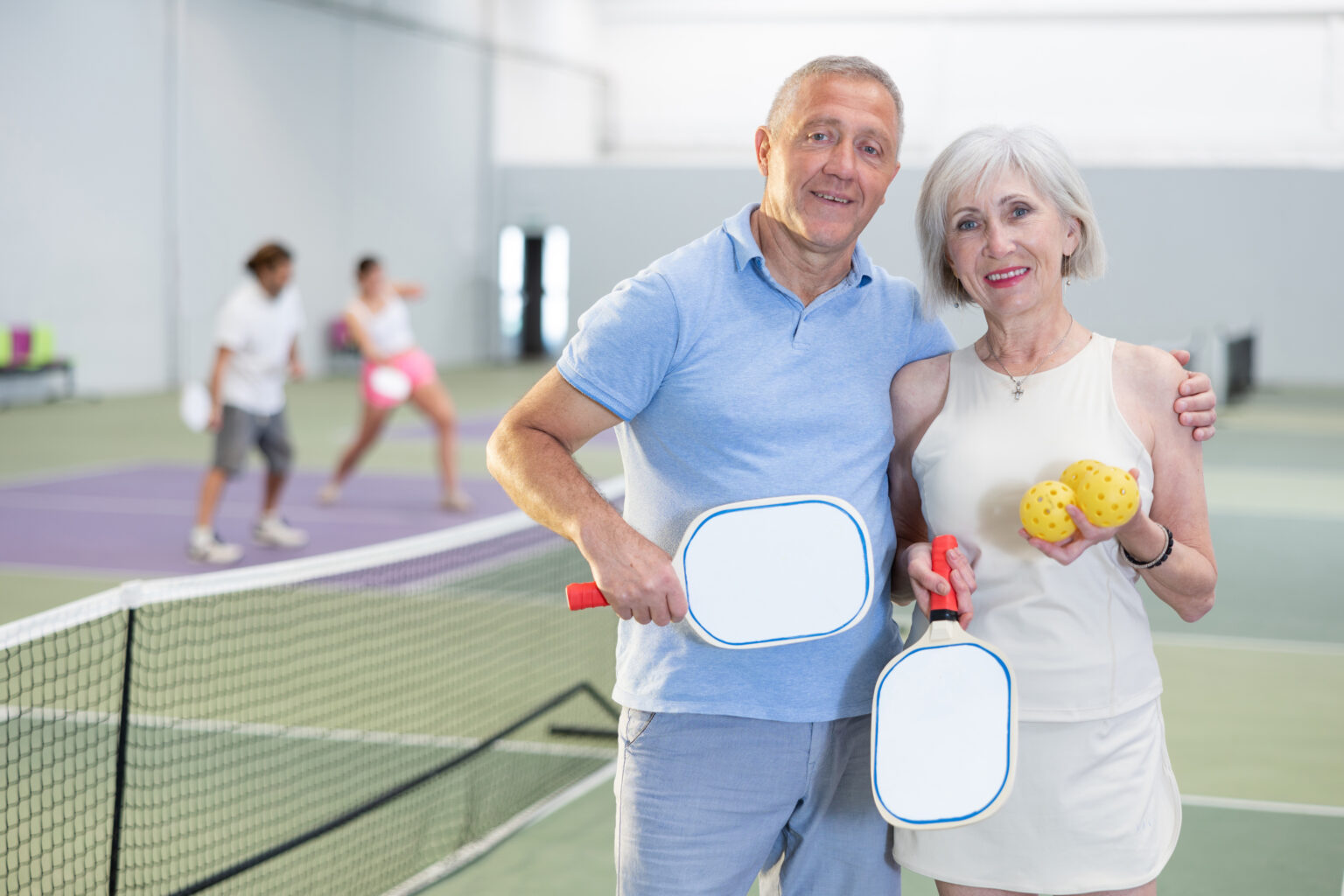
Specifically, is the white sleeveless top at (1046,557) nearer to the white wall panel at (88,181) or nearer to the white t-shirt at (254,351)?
the white t-shirt at (254,351)

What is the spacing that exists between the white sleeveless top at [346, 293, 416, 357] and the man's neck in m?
8.13

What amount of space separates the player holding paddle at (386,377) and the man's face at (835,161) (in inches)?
305

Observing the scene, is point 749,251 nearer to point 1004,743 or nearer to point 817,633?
point 817,633

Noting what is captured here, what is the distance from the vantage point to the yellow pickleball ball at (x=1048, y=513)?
2.02m

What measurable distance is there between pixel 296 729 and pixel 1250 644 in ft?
15.0

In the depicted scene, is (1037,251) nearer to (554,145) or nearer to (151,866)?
(151,866)

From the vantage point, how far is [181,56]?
17641 mm

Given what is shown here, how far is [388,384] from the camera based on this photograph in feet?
31.8

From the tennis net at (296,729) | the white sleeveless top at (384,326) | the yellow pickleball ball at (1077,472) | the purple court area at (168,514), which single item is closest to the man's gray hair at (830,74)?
the yellow pickleball ball at (1077,472)

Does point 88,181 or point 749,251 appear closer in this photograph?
point 749,251

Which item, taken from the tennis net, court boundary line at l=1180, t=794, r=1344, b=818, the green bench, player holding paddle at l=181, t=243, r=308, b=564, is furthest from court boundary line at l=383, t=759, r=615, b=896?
the green bench

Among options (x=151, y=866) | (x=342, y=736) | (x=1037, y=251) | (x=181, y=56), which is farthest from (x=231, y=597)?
(x=181, y=56)

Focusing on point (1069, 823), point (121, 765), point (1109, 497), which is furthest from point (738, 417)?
point (121, 765)

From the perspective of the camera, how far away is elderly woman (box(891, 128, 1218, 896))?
2.19m
